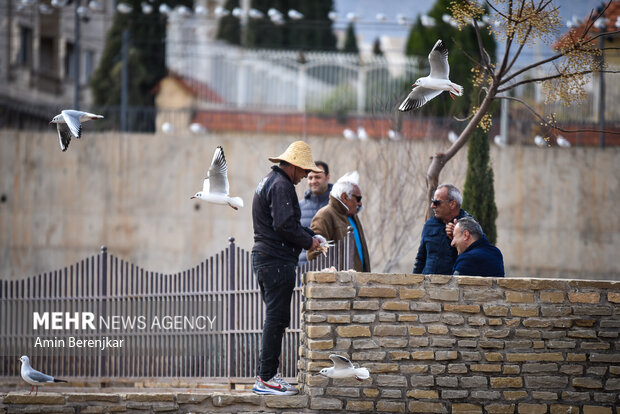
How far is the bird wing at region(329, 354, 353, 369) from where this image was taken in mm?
7668

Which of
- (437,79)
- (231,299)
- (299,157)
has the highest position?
(437,79)

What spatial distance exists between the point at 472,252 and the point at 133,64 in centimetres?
1768

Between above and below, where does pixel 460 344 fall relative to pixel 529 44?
below

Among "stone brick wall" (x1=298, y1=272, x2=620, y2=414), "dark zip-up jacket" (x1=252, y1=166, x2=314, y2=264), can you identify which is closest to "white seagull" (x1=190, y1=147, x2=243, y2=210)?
"dark zip-up jacket" (x1=252, y1=166, x2=314, y2=264)

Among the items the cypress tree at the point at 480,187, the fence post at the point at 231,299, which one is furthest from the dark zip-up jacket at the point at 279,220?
the cypress tree at the point at 480,187

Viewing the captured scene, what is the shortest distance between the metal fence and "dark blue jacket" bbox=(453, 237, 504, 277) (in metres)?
1.68

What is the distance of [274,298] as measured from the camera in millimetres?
7906

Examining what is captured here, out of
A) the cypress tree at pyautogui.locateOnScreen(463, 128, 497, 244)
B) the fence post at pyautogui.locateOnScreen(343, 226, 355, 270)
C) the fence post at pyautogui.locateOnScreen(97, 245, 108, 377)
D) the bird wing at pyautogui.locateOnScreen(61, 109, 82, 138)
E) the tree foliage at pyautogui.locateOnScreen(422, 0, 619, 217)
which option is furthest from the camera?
→ the cypress tree at pyautogui.locateOnScreen(463, 128, 497, 244)

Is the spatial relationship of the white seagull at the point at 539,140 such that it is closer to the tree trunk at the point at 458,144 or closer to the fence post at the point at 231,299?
the tree trunk at the point at 458,144

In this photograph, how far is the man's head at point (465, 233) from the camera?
8.27 m

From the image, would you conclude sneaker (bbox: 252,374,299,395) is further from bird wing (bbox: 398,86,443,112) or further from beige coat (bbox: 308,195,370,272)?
bird wing (bbox: 398,86,443,112)

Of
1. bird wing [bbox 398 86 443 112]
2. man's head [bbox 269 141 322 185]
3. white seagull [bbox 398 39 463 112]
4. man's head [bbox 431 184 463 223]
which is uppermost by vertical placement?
white seagull [bbox 398 39 463 112]

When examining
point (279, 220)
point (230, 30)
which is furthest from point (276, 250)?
point (230, 30)

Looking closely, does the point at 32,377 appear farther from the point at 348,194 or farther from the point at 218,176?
the point at 348,194
